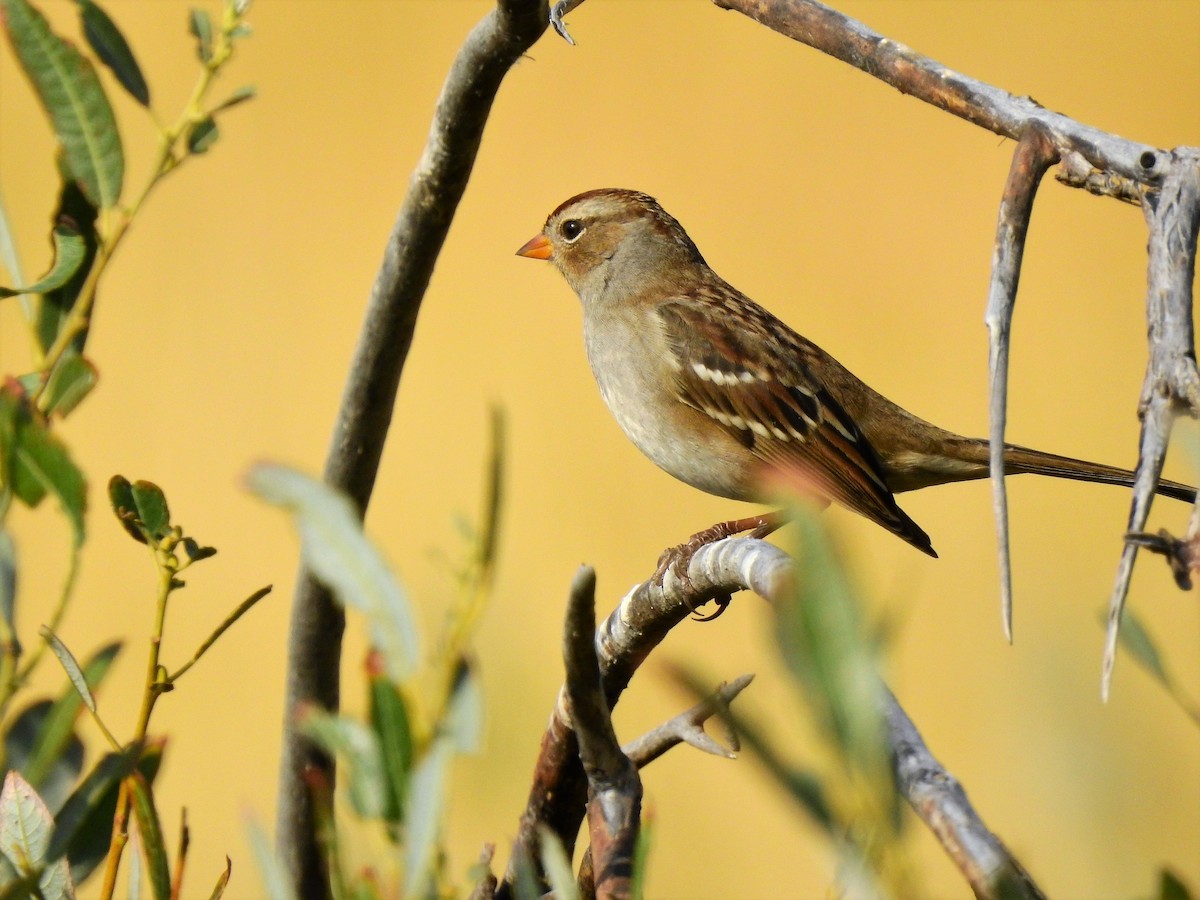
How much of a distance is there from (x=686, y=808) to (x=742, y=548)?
2.67m

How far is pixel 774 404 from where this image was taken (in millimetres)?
2820

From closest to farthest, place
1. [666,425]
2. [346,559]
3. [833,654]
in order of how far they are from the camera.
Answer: [833,654] → [346,559] → [666,425]

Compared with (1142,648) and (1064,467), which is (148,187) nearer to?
(1142,648)

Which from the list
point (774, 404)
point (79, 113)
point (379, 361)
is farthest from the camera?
point (774, 404)

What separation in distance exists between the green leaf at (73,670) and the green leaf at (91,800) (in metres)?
0.05

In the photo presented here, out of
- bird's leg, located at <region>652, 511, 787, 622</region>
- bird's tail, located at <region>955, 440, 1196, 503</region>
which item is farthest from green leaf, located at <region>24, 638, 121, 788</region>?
bird's tail, located at <region>955, 440, 1196, 503</region>

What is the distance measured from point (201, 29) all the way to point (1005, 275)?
1.73 ft

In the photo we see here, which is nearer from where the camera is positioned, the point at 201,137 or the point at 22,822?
the point at 22,822

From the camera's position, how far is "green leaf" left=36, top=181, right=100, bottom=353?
0.83 meters

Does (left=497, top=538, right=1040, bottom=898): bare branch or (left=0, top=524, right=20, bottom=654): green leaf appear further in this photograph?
(left=0, top=524, right=20, bottom=654): green leaf

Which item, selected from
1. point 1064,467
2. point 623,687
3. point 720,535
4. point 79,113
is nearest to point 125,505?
point 79,113

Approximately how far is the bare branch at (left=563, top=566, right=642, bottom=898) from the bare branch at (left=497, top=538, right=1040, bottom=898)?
4 cm

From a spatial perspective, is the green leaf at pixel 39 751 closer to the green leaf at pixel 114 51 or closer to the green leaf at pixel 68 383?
the green leaf at pixel 68 383

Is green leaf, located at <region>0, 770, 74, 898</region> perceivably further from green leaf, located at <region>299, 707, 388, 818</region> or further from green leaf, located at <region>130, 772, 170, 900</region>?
green leaf, located at <region>299, 707, 388, 818</region>
